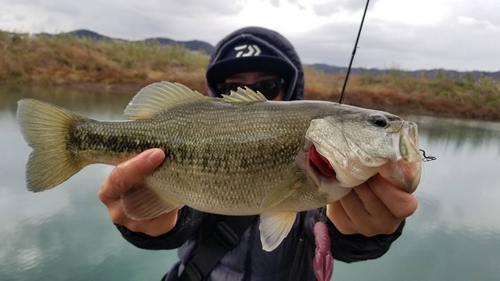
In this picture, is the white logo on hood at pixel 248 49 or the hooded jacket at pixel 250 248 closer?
the hooded jacket at pixel 250 248

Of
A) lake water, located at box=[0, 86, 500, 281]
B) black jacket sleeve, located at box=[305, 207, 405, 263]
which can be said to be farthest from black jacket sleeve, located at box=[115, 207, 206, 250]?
lake water, located at box=[0, 86, 500, 281]

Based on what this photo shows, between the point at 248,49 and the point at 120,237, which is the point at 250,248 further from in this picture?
the point at 120,237

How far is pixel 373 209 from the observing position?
124 cm

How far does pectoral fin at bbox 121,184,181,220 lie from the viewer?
1375 millimetres

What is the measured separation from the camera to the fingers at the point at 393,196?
111 centimetres

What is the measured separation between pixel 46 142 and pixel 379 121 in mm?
1316

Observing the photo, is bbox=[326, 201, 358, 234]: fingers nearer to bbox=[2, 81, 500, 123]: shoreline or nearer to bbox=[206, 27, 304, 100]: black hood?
bbox=[206, 27, 304, 100]: black hood

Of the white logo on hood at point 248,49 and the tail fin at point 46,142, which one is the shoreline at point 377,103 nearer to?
the white logo on hood at point 248,49

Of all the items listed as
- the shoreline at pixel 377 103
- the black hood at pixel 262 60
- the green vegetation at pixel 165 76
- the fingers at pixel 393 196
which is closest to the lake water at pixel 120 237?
the black hood at pixel 262 60

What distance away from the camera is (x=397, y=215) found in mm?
1196

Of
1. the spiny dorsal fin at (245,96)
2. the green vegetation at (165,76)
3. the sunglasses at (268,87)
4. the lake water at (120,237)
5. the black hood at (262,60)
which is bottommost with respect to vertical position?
the lake water at (120,237)

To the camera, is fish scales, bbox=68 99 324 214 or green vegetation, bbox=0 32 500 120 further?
green vegetation, bbox=0 32 500 120

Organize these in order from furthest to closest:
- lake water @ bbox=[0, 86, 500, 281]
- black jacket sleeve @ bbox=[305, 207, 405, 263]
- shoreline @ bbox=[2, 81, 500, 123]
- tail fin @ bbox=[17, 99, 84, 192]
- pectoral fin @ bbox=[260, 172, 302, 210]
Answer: shoreline @ bbox=[2, 81, 500, 123] → lake water @ bbox=[0, 86, 500, 281] → black jacket sleeve @ bbox=[305, 207, 405, 263] → tail fin @ bbox=[17, 99, 84, 192] → pectoral fin @ bbox=[260, 172, 302, 210]

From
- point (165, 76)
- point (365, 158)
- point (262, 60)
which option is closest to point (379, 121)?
point (365, 158)
